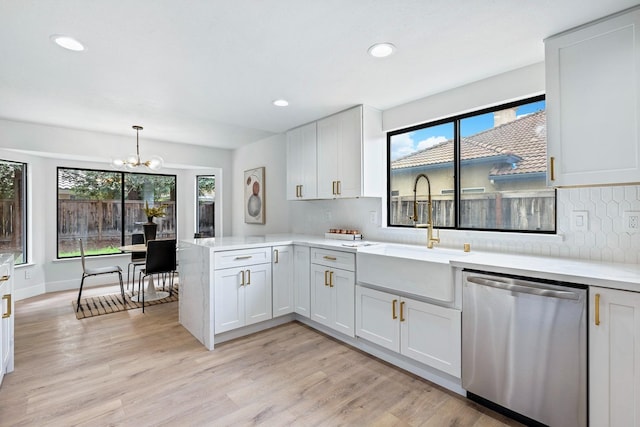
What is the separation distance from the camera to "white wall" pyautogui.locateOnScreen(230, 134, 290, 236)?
4.59m

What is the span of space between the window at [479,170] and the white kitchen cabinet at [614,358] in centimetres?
89

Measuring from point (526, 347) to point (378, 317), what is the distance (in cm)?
105

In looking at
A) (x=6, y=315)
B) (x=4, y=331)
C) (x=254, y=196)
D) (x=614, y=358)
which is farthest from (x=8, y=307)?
(x=614, y=358)

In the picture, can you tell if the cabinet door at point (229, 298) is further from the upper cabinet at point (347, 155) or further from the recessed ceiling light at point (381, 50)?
the recessed ceiling light at point (381, 50)

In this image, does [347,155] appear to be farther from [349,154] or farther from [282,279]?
[282,279]

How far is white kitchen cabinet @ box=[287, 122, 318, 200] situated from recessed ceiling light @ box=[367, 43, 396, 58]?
5.26ft

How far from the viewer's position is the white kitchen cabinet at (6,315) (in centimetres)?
213

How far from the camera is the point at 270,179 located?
483cm

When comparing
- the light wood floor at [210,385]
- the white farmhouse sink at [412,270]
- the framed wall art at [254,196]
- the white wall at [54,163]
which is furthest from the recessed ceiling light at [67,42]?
the framed wall art at [254,196]

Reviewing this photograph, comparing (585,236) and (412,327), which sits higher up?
(585,236)

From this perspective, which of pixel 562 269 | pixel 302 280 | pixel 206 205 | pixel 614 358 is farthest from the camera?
pixel 206 205

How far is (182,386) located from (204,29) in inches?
93.7

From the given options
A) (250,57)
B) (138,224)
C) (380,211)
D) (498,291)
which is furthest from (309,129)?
(138,224)

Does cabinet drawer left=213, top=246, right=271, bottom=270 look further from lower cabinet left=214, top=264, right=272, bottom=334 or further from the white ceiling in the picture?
the white ceiling
